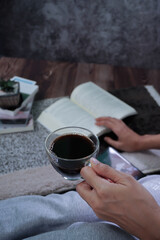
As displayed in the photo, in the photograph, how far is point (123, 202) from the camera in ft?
1.74

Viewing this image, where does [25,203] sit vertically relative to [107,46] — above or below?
above

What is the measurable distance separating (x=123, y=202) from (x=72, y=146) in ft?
0.64

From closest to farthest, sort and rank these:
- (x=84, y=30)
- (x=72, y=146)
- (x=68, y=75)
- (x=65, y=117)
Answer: (x=72, y=146)
(x=65, y=117)
(x=68, y=75)
(x=84, y=30)

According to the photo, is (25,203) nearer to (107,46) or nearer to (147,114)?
(147,114)

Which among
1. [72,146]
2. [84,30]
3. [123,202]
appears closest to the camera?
[123,202]

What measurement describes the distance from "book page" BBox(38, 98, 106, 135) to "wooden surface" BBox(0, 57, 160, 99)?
149mm

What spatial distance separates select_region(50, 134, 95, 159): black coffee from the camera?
0.62 metres

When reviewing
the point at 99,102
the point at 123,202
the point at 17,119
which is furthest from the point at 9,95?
the point at 123,202

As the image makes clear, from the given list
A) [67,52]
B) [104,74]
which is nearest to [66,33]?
[67,52]

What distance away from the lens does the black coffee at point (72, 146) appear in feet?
2.05

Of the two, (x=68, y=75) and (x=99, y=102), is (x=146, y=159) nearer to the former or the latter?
(x=99, y=102)

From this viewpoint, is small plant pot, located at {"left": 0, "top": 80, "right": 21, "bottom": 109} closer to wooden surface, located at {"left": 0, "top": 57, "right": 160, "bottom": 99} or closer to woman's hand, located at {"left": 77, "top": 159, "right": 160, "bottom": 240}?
wooden surface, located at {"left": 0, "top": 57, "right": 160, "bottom": 99}

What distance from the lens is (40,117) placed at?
42.8 inches

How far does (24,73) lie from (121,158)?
776mm
